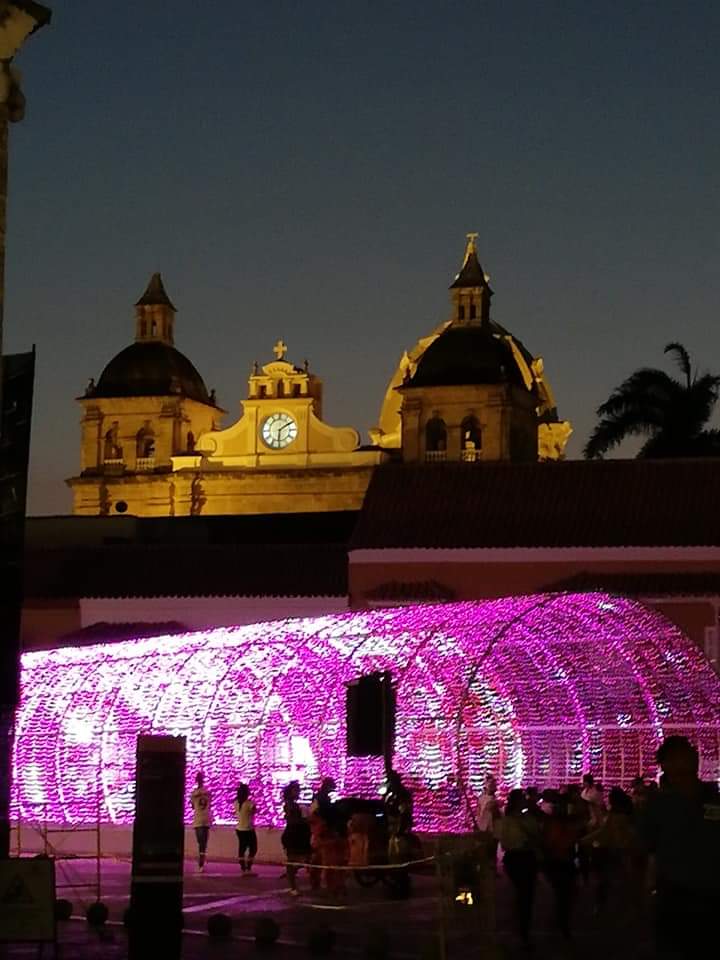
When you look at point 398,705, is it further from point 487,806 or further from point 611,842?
point 611,842

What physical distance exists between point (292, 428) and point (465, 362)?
858cm

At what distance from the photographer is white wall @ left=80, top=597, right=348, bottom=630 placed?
44781mm

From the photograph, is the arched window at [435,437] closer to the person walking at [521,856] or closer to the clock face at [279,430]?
the clock face at [279,430]

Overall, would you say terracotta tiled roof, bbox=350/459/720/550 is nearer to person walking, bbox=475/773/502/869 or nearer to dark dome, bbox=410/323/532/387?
person walking, bbox=475/773/502/869

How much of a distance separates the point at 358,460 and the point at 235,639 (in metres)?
63.1

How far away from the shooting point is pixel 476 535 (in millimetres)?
43281

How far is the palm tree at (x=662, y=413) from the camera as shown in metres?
57.9

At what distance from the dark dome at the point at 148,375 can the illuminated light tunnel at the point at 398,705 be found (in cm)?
6832

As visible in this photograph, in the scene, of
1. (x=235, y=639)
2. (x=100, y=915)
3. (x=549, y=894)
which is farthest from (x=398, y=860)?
(x=235, y=639)

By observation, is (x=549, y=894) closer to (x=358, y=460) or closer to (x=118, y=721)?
(x=118, y=721)

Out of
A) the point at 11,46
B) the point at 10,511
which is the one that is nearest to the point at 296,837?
the point at 10,511

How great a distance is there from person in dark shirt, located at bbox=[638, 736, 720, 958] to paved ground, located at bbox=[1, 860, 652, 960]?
340 centimetres

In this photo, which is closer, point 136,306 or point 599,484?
point 599,484

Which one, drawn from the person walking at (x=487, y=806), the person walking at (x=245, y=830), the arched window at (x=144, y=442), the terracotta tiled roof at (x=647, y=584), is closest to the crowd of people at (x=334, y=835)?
the person walking at (x=487, y=806)
